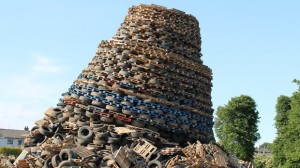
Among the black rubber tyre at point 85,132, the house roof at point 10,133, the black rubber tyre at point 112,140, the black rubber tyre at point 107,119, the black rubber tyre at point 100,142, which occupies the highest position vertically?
the house roof at point 10,133

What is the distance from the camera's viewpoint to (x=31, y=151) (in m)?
19.5

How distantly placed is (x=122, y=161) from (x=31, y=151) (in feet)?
13.5

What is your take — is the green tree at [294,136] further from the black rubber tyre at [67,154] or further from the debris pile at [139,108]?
the black rubber tyre at [67,154]

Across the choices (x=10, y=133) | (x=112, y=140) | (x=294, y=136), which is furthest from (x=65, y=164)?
(x=10, y=133)

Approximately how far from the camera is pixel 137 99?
798 inches

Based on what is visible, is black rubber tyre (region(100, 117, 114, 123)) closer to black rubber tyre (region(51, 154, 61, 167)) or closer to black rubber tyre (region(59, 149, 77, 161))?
black rubber tyre (region(59, 149, 77, 161))

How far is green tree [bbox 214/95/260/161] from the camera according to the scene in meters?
52.7

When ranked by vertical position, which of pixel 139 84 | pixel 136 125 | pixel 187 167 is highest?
pixel 139 84

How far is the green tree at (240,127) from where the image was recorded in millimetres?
52656

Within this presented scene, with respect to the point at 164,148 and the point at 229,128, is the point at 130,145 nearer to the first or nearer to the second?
the point at 164,148

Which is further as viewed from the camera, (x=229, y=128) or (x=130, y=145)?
(x=229, y=128)

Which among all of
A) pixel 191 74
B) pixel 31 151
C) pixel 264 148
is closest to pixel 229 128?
pixel 191 74

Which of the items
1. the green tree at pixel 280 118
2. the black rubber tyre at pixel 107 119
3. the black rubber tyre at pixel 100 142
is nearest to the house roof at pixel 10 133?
the green tree at pixel 280 118

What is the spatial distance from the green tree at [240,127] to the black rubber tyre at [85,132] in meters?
34.7
